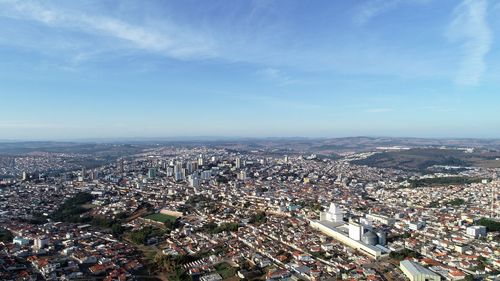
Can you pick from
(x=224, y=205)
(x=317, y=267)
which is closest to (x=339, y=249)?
(x=317, y=267)

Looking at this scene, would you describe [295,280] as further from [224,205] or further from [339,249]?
[224,205]

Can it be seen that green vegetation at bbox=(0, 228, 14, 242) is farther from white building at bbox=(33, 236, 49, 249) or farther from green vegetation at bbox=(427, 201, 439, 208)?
green vegetation at bbox=(427, 201, 439, 208)

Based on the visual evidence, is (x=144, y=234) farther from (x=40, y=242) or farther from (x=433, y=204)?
(x=433, y=204)

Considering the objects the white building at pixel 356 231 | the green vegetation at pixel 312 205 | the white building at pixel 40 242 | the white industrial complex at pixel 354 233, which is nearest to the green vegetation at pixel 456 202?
the green vegetation at pixel 312 205

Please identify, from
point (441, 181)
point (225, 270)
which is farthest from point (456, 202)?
point (225, 270)

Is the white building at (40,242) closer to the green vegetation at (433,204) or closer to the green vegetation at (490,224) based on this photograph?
the green vegetation at (490,224)

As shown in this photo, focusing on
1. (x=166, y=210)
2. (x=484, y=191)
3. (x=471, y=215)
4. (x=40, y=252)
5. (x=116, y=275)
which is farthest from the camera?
(x=484, y=191)

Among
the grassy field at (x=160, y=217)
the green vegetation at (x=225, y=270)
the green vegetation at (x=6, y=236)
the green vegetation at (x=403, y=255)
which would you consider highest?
the green vegetation at (x=403, y=255)

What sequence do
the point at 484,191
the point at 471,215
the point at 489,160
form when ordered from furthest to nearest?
1. the point at 489,160
2. the point at 484,191
3. the point at 471,215
